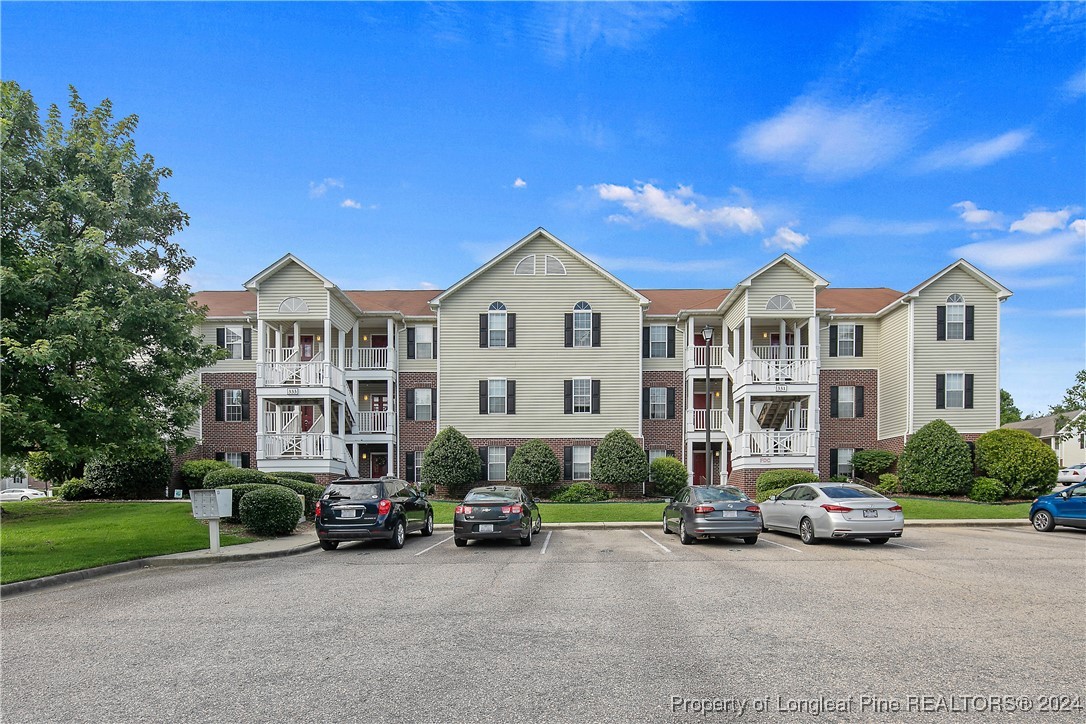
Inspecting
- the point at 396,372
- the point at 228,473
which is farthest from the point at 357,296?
the point at 228,473

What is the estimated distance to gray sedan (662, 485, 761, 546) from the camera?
1591 centimetres

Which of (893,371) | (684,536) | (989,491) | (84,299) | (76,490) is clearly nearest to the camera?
(84,299)

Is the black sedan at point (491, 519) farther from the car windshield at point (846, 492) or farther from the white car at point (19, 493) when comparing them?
the white car at point (19, 493)

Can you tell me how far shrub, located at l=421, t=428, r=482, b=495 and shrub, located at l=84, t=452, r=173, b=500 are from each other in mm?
10702

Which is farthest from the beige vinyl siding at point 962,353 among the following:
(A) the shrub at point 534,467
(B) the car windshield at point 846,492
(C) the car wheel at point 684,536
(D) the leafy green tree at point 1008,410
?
(D) the leafy green tree at point 1008,410

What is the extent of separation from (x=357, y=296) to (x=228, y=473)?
17512 mm

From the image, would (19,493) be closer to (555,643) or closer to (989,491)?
(555,643)

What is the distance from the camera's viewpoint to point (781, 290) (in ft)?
99.1

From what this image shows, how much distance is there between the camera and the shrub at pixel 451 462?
2945cm

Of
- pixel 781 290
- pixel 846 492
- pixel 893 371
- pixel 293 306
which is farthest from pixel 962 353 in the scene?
pixel 293 306

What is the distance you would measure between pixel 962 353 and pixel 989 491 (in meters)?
7.22

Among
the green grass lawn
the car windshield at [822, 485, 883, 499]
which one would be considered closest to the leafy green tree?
the car windshield at [822, 485, 883, 499]

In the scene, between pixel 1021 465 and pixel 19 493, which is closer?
pixel 1021 465

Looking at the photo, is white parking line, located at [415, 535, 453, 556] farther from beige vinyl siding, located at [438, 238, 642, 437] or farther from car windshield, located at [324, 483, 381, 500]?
beige vinyl siding, located at [438, 238, 642, 437]
